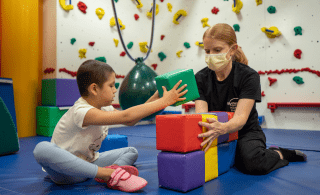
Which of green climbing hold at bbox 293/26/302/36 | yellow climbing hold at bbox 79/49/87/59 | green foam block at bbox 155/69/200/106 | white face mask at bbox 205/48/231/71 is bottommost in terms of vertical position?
green foam block at bbox 155/69/200/106

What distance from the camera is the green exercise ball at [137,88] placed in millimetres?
2330

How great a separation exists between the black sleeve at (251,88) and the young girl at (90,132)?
398 mm

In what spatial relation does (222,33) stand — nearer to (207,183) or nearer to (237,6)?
(207,183)

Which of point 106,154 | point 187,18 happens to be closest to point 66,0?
point 187,18

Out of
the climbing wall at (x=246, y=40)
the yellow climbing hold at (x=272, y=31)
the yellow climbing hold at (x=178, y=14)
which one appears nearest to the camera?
the climbing wall at (x=246, y=40)

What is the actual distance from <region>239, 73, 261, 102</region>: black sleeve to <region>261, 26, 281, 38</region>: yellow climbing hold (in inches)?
91.1

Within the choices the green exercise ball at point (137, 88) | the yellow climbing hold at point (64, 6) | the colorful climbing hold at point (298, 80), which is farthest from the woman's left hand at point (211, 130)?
the yellow climbing hold at point (64, 6)

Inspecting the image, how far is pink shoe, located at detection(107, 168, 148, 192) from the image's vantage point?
1.08 meters

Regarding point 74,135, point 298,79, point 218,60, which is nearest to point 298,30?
point 298,79

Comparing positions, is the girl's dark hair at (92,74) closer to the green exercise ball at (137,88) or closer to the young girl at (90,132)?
the young girl at (90,132)

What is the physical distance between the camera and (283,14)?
3.38 metres

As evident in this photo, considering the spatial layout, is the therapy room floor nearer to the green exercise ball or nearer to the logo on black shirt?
the logo on black shirt

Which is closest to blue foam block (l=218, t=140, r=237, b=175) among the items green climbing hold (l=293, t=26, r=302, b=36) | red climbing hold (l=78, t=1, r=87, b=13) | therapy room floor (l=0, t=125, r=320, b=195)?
therapy room floor (l=0, t=125, r=320, b=195)

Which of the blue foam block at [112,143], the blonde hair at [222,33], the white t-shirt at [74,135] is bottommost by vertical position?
the blue foam block at [112,143]
